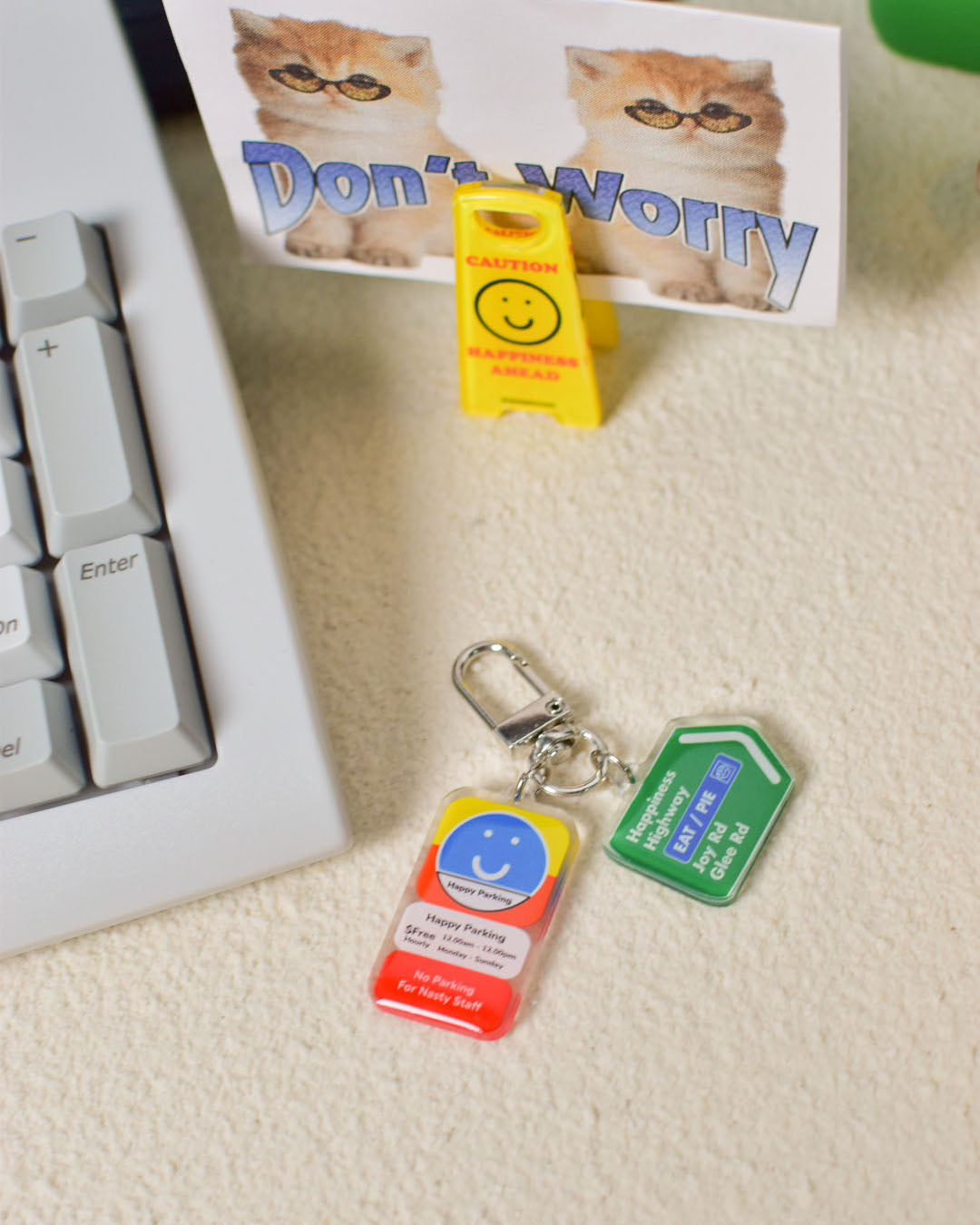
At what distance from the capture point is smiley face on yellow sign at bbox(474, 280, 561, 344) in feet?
1.36

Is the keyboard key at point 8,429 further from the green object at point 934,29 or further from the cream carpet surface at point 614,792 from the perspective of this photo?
the green object at point 934,29

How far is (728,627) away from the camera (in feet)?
1.27

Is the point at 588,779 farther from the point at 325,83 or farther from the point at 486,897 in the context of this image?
the point at 325,83

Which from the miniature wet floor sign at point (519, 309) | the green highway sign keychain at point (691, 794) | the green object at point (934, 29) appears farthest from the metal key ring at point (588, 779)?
the green object at point (934, 29)

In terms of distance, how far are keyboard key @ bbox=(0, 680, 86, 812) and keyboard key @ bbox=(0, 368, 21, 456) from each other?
0.08 m

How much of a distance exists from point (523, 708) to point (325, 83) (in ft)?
0.71

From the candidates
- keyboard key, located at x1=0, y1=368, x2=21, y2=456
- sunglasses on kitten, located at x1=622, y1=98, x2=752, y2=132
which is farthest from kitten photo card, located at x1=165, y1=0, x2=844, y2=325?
keyboard key, located at x1=0, y1=368, x2=21, y2=456

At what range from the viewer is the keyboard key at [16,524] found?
35cm

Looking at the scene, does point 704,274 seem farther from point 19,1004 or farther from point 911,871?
point 19,1004

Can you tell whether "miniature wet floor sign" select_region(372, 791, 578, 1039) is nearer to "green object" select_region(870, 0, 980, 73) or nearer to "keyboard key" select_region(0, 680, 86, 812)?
"keyboard key" select_region(0, 680, 86, 812)

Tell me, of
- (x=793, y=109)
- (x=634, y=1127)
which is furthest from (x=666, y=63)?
(x=634, y=1127)

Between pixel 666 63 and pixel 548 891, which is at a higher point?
pixel 666 63

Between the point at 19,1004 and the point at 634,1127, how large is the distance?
18 centimetres

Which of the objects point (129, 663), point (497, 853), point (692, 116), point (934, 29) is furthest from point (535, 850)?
point (934, 29)
